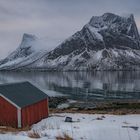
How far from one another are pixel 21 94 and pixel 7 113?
2676 millimetres

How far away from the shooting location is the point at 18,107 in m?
27.1

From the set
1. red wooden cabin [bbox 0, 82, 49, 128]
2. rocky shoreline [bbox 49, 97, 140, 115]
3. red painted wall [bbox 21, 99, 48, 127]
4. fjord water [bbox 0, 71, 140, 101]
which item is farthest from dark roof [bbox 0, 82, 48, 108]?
fjord water [bbox 0, 71, 140, 101]

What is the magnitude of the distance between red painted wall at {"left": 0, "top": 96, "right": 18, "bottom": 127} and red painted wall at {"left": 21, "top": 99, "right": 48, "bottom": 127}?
68 centimetres

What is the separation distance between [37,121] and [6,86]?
160 inches

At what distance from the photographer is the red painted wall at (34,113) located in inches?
1089

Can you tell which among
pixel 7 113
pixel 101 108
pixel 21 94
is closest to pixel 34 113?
pixel 21 94

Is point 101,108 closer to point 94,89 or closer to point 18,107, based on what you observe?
point 18,107

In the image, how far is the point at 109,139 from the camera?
16703mm

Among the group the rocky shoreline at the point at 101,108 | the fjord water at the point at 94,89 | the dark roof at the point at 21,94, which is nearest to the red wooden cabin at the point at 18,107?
the dark roof at the point at 21,94

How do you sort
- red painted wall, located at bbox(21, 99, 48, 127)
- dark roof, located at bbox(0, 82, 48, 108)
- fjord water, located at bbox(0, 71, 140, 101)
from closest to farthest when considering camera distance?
1. red painted wall, located at bbox(21, 99, 48, 127)
2. dark roof, located at bbox(0, 82, 48, 108)
3. fjord water, located at bbox(0, 71, 140, 101)

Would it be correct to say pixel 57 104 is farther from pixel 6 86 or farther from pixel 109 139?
pixel 109 139

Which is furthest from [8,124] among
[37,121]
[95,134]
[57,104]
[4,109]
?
[57,104]

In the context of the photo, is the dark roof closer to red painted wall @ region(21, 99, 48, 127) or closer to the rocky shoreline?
red painted wall @ region(21, 99, 48, 127)

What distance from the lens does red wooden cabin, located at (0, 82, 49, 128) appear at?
27.3m
